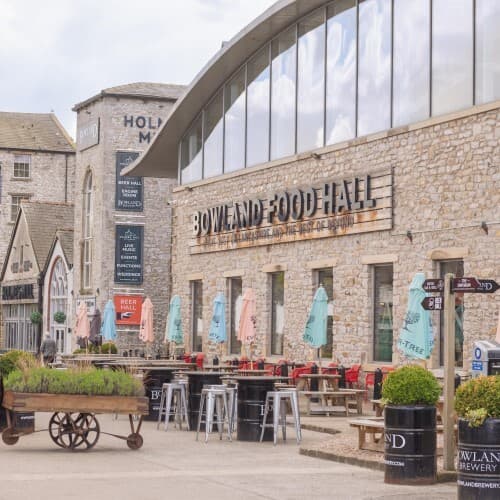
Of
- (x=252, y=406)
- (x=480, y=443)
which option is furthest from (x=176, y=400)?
(x=480, y=443)

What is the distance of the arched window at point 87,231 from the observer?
4644cm

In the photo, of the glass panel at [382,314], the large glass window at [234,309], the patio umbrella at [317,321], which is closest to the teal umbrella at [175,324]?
the large glass window at [234,309]

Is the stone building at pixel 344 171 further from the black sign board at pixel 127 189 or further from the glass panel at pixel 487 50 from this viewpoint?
the black sign board at pixel 127 189

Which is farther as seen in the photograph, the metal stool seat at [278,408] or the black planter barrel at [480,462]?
the metal stool seat at [278,408]

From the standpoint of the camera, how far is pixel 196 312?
32.6 meters

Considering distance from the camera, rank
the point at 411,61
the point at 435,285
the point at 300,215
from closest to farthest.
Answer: the point at 435,285, the point at 411,61, the point at 300,215

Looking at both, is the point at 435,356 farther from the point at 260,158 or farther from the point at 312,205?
the point at 260,158

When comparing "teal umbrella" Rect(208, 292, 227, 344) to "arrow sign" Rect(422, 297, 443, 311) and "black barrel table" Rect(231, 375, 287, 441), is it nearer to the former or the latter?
"black barrel table" Rect(231, 375, 287, 441)

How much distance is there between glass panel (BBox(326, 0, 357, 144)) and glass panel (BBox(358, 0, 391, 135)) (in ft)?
1.07

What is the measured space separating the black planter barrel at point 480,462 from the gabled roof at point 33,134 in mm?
57307

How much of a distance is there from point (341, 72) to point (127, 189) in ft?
67.1

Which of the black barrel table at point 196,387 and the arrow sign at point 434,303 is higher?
the arrow sign at point 434,303

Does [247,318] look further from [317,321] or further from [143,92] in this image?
[143,92]

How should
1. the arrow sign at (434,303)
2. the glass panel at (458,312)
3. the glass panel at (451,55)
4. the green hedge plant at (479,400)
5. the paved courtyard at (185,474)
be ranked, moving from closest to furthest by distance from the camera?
the green hedge plant at (479,400) → the paved courtyard at (185,474) → the arrow sign at (434,303) → the glass panel at (458,312) → the glass panel at (451,55)
